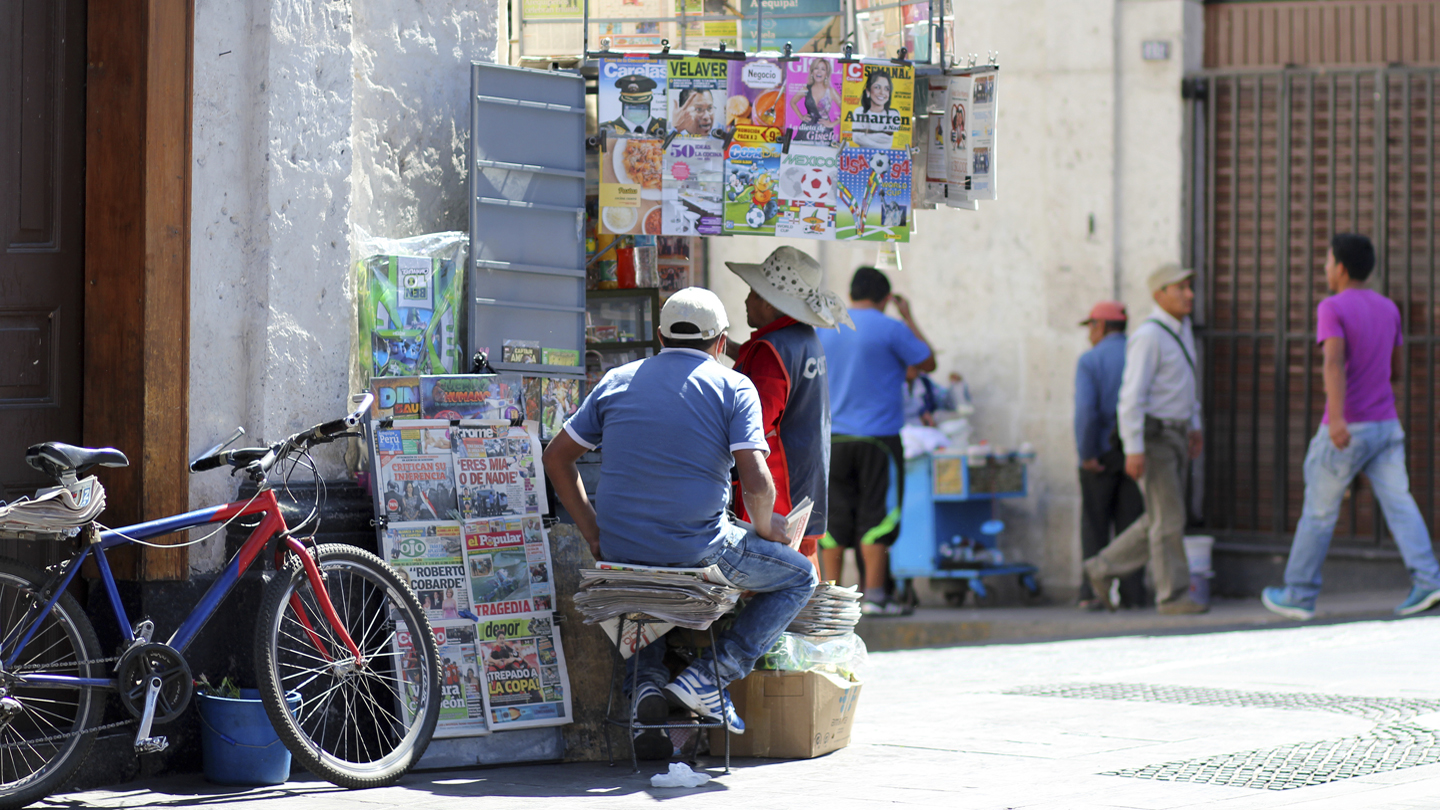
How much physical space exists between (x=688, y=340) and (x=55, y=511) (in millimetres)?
1994

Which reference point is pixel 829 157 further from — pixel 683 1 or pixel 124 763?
pixel 124 763

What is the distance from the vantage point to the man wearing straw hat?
6.07 meters

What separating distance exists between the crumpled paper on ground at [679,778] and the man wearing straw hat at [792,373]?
95cm

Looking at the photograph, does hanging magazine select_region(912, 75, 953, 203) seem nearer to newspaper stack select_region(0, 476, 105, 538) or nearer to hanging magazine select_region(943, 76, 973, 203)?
hanging magazine select_region(943, 76, 973, 203)

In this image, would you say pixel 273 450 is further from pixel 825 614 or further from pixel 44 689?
pixel 825 614

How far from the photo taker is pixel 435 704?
18.0ft

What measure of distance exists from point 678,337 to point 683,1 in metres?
2.00

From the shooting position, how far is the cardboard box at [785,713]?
5.89 m

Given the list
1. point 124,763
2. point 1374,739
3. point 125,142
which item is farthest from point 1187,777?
point 125,142

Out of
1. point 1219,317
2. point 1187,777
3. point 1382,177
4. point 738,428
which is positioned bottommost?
point 1187,777

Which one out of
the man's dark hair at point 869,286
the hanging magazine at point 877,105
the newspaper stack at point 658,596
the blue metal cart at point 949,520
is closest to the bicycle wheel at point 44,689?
the newspaper stack at point 658,596

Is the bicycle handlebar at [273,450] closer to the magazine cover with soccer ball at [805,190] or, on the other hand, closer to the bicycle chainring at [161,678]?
the bicycle chainring at [161,678]

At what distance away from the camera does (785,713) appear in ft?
19.4

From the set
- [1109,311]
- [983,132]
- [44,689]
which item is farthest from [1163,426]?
[44,689]
